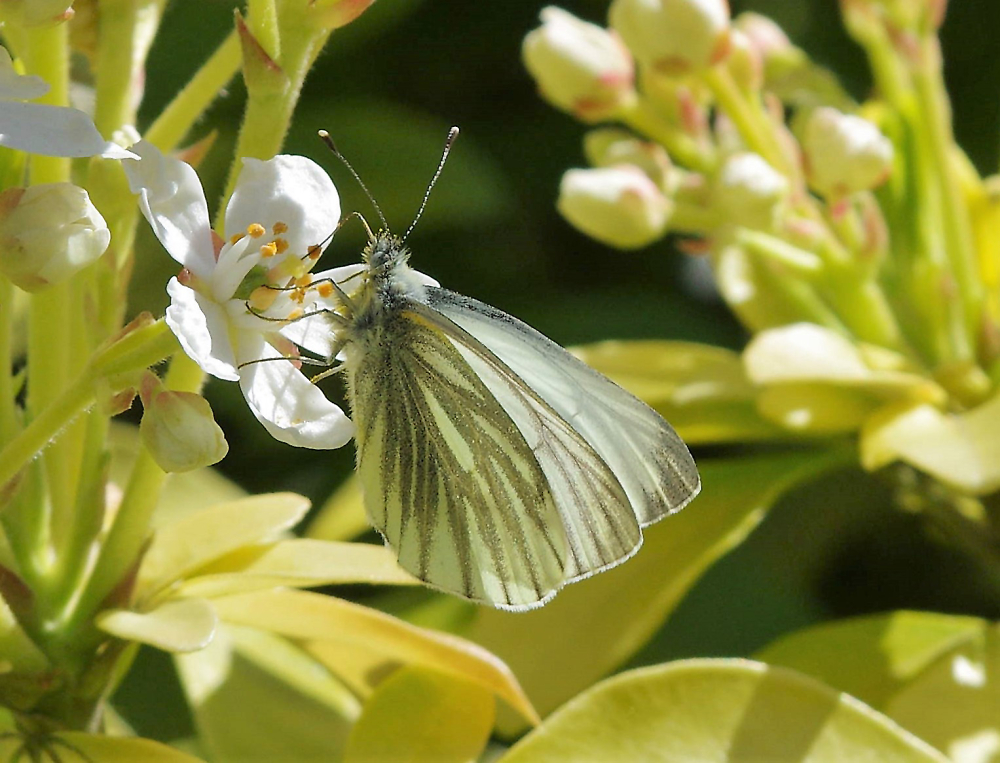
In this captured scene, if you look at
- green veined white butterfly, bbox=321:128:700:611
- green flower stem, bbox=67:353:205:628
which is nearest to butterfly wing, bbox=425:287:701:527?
green veined white butterfly, bbox=321:128:700:611

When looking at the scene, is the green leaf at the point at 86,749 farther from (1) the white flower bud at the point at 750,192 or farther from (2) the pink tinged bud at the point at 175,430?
(1) the white flower bud at the point at 750,192

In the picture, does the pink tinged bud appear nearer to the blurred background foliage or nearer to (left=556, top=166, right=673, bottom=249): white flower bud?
(left=556, top=166, right=673, bottom=249): white flower bud

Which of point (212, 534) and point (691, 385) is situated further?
point (691, 385)

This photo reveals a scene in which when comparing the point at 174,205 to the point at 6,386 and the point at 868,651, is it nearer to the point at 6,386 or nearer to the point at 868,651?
the point at 6,386

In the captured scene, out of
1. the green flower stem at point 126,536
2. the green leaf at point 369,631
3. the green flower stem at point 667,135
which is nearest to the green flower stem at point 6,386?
the green flower stem at point 126,536

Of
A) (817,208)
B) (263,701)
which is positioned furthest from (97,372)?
(817,208)

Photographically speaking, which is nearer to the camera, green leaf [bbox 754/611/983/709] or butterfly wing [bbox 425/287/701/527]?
butterfly wing [bbox 425/287/701/527]
